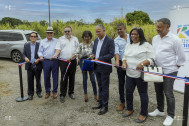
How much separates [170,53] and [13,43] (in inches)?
344

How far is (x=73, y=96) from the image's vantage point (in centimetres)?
470

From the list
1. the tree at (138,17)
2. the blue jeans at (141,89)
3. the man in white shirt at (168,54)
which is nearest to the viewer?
the man in white shirt at (168,54)

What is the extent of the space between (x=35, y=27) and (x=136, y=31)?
18360mm

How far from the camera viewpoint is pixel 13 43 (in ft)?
31.3

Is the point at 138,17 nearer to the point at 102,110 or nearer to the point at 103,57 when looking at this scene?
the point at 103,57

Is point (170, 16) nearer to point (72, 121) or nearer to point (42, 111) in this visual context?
point (72, 121)

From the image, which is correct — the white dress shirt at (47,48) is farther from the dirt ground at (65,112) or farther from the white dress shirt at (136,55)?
the white dress shirt at (136,55)

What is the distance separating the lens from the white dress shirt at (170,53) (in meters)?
3.10

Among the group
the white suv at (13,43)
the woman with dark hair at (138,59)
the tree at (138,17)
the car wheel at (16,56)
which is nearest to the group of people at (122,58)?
the woman with dark hair at (138,59)

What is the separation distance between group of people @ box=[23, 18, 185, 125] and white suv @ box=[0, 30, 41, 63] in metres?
5.28

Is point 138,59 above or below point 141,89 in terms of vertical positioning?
above

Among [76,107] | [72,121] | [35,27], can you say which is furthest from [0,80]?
[35,27]

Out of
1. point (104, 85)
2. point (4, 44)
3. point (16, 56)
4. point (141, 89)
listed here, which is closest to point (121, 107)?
point (104, 85)

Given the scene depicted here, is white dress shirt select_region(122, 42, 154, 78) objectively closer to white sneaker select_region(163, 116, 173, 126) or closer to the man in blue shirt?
the man in blue shirt
